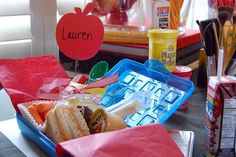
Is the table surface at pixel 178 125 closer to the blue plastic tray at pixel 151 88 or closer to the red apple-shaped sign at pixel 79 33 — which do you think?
the blue plastic tray at pixel 151 88

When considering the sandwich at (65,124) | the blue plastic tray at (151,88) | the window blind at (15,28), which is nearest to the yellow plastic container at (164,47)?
the blue plastic tray at (151,88)

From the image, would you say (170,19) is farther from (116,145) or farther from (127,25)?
(116,145)

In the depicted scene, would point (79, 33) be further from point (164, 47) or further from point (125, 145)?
point (125, 145)

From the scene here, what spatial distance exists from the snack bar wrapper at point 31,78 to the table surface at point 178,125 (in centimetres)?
7

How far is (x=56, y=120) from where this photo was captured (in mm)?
621

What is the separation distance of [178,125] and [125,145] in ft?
1.04

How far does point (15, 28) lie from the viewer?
1.24 metres

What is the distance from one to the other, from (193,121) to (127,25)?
0.48m

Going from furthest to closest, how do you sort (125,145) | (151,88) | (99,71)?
(99,71) → (151,88) → (125,145)

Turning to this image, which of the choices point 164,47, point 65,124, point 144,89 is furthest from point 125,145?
point 164,47

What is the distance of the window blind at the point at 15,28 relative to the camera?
3.95 ft

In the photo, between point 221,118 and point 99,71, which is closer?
point 221,118


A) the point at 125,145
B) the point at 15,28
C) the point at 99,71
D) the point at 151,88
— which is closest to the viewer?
the point at 125,145

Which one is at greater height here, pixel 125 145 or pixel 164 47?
pixel 164 47
